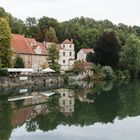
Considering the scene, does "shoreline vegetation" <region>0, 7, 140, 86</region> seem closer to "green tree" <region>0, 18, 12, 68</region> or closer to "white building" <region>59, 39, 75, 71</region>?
"green tree" <region>0, 18, 12, 68</region>

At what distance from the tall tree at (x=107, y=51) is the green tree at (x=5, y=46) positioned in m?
26.9

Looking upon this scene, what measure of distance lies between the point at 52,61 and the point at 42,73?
4629mm

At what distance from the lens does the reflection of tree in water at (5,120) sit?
17.7m

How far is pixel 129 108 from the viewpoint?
2761 centimetres

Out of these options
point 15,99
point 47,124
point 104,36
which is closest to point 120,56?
point 104,36

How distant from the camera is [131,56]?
249 feet

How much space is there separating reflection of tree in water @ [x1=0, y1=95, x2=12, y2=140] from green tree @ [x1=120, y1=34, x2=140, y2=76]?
47207mm

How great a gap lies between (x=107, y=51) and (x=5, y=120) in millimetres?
51108

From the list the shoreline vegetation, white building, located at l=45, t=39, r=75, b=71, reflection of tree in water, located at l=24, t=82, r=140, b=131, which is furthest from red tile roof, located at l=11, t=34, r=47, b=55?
reflection of tree in water, located at l=24, t=82, r=140, b=131

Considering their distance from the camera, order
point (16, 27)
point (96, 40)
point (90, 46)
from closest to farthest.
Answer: point (16, 27), point (96, 40), point (90, 46)

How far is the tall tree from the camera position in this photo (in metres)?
71.7

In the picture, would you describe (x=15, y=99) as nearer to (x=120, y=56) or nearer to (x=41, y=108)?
(x=41, y=108)

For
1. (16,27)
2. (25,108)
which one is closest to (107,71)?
(16,27)

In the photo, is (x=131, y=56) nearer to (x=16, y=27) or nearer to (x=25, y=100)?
(x=16, y=27)
